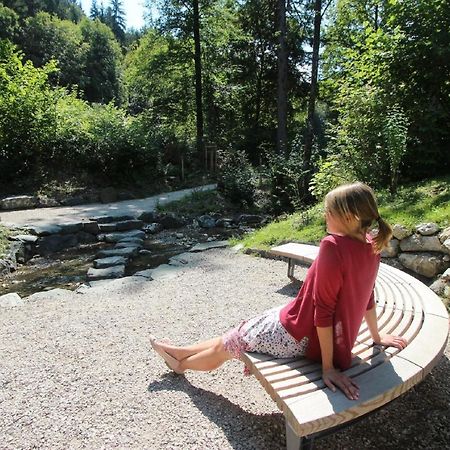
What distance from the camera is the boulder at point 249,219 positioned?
1018cm

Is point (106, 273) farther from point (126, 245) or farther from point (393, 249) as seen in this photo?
point (393, 249)

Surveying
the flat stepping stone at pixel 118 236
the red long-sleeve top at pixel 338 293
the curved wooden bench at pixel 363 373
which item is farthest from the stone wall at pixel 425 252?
the flat stepping stone at pixel 118 236

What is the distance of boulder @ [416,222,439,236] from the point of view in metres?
3.94

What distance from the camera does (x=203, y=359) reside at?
98.8 inches

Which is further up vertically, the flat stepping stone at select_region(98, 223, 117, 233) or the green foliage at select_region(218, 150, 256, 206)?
the green foliage at select_region(218, 150, 256, 206)

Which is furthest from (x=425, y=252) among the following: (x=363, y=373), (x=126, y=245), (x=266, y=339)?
(x=126, y=245)

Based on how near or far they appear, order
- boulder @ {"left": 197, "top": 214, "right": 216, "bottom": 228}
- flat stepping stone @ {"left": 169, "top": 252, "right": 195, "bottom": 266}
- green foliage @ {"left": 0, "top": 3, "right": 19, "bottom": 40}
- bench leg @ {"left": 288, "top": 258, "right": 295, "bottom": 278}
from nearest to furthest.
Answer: bench leg @ {"left": 288, "top": 258, "right": 295, "bottom": 278} → flat stepping stone @ {"left": 169, "top": 252, "right": 195, "bottom": 266} → boulder @ {"left": 197, "top": 214, "right": 216, "bottom": 228} → green foliage @ {"left": 0, "top": 3, "right": 19, "bottom": 40}

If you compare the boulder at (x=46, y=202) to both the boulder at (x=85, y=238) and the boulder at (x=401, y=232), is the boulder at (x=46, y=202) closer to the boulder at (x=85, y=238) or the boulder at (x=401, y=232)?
the boulder at (x=85, y=238)

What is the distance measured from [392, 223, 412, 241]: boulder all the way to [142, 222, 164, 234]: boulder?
5.74m

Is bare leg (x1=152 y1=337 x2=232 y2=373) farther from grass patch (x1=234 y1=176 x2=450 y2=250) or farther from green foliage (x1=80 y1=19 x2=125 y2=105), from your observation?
green foliage (x1=80 y1=19 x2=125 y2=105)

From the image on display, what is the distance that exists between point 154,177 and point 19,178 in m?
3.94

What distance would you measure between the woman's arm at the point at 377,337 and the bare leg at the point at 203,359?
2.63 feet

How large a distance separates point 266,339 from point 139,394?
1024 mm

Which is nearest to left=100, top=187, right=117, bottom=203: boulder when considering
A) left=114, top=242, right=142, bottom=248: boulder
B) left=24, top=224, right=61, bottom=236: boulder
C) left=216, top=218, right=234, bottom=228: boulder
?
Result: left=24, top=224, right=61, bottom=236: boulder
